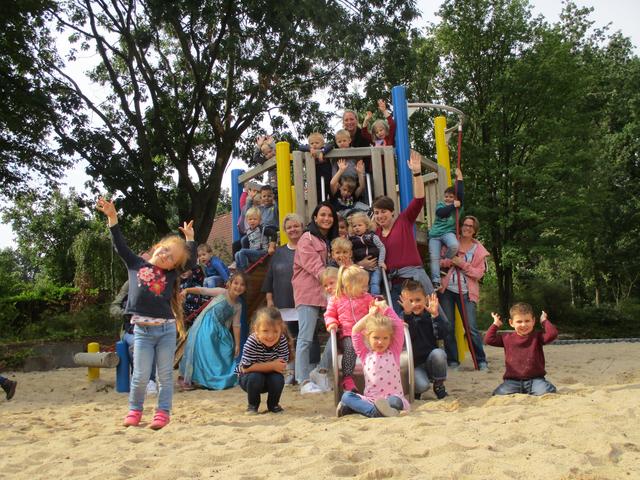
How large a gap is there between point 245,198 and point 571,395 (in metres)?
5.39

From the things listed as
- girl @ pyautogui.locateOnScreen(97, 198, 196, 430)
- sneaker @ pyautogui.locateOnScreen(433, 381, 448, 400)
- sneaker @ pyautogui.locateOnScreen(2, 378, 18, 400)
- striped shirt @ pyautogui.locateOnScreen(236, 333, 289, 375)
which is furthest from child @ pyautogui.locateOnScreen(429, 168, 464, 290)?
sneaker @ pyautogui.locateOnScreen(2, 378, 18, 400)

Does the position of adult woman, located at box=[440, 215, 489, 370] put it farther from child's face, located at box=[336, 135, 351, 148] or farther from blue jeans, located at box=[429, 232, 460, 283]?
child's face, located at box=[336, 135, 351, 148]

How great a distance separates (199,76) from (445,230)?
9.82 meters

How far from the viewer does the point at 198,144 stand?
55.3 ft

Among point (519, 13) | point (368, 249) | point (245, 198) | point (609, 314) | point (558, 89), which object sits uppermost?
point (519, 13)

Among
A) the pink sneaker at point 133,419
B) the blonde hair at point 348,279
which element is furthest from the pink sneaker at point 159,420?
the blonde hair at point 348,279

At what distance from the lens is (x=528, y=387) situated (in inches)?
191

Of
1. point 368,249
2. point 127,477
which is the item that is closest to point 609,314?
point 368,249

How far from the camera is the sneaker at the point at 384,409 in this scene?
4.07 m


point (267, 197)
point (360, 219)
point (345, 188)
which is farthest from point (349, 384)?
point (267, 197)

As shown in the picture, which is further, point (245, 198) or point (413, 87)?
point (413, 87)

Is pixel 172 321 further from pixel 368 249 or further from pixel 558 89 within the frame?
pixel 558 89

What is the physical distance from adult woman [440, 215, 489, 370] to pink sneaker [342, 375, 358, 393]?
2.37m

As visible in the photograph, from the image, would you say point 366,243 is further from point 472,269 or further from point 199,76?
point 199,76
